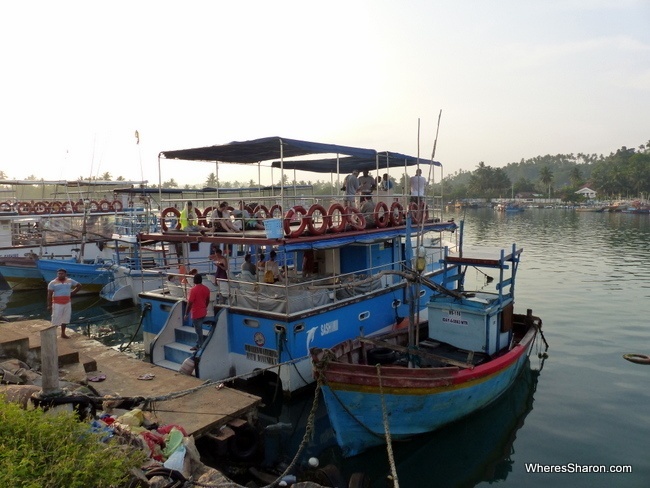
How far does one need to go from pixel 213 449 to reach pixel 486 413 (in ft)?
20.1

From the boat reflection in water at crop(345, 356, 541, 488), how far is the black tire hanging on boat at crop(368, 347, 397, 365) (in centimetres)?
190

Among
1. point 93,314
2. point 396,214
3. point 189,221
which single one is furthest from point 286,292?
point 93,314

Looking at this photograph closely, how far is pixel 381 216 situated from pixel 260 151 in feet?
12.7

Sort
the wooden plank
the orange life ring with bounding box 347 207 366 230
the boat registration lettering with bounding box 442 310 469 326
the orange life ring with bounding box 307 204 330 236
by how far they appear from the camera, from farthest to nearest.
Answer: the orange life ring with bounding box 347 207 366 230
the orange life ring with bounding box 307 204 330 236
the boat registration lettering with bounding box 442 310 469 326
the wooden plank

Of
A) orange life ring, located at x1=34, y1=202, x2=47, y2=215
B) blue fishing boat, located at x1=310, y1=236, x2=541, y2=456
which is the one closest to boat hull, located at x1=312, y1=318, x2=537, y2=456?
blue fishing boat, located at x1=310, y1=236, x2=541, y2=456

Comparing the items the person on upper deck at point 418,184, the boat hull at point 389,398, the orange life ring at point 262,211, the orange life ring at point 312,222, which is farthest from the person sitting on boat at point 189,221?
the person on upper deck at point 418,184

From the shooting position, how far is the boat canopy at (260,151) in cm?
1065

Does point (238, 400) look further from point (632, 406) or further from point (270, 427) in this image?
point (632, 406)

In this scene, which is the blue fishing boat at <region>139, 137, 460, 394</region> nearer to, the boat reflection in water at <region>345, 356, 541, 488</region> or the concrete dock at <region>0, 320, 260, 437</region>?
the concrete dock at <region>0, 320, 260, 437</region>

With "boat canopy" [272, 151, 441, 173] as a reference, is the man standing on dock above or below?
below

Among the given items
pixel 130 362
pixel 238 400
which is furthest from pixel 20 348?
pixel 238 400

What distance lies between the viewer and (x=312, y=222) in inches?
437

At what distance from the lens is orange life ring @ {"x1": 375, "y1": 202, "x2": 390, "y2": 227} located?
13516 mm

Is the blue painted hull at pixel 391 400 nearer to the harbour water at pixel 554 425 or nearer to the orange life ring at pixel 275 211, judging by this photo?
the harbour water at pixel 554 425
